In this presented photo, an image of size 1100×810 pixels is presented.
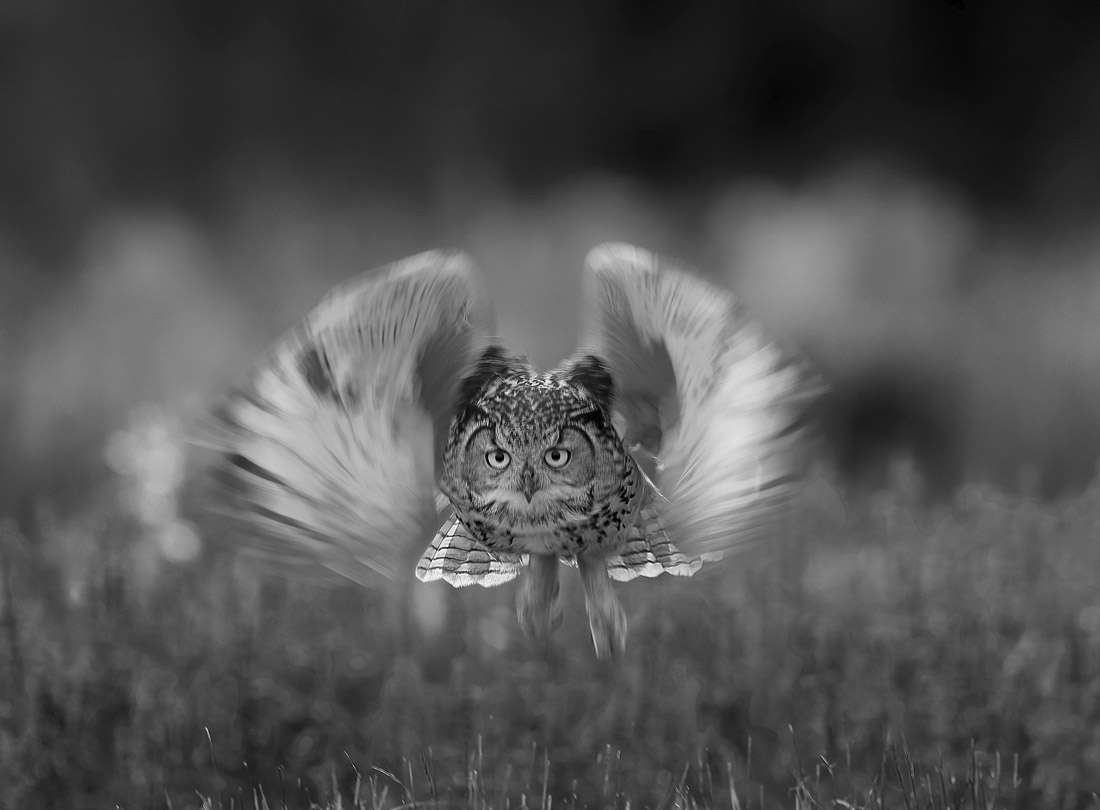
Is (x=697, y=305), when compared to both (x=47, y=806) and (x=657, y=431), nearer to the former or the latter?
(x=657, y=431)

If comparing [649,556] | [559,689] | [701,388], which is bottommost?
[559,689]

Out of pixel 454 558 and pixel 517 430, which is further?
pixel 454 558

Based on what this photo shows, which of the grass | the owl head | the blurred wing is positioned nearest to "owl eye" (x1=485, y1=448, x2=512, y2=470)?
the owl head

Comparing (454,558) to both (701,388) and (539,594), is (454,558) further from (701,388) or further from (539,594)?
(701,388)

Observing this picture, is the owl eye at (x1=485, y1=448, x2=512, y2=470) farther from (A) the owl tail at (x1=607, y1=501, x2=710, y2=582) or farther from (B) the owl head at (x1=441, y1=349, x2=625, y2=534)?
(A) the owl tail at (x1=607, y1=501, x2=710, y2=582)

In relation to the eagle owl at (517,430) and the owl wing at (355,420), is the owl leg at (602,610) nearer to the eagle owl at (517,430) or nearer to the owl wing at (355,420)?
the eagle owl at (517,430)

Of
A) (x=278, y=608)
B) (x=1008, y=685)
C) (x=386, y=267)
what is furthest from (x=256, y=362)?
(x=1008, y=685)

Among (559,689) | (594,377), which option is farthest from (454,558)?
(559,689)
